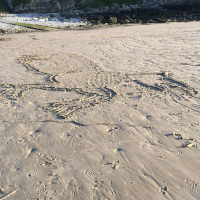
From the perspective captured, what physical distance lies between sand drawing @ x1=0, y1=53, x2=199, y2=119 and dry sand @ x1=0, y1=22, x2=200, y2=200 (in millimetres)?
20

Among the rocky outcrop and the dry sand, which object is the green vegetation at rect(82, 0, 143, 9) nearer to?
the rocky outcrop

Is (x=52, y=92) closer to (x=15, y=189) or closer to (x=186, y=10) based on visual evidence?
(x=15, y=189)

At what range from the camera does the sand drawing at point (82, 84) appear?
4441 millimetres

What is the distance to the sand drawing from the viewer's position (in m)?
4.44

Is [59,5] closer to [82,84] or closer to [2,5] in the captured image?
[2,5]

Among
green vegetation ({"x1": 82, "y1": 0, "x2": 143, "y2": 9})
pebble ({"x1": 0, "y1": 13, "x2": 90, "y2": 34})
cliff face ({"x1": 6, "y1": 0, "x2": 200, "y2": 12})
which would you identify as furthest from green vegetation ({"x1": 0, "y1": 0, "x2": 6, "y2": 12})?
green vegetation ({"x1": 82, "y1": 0, "x2": 143, "y2": 9})

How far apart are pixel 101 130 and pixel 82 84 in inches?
78.3

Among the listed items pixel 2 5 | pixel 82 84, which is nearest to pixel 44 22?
pixel 2 5

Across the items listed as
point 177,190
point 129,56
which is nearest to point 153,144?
point 177,190

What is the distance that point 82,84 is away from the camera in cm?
534

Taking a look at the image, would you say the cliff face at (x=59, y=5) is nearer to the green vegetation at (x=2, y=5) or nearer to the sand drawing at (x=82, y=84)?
the green vegetation at (x=2, y=5)

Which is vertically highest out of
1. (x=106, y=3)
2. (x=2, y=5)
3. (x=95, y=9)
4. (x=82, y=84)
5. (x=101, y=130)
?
(x=101, y=130)

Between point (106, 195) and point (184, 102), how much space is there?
100 inches

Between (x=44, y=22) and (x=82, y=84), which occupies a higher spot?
(x=82, y=84)
